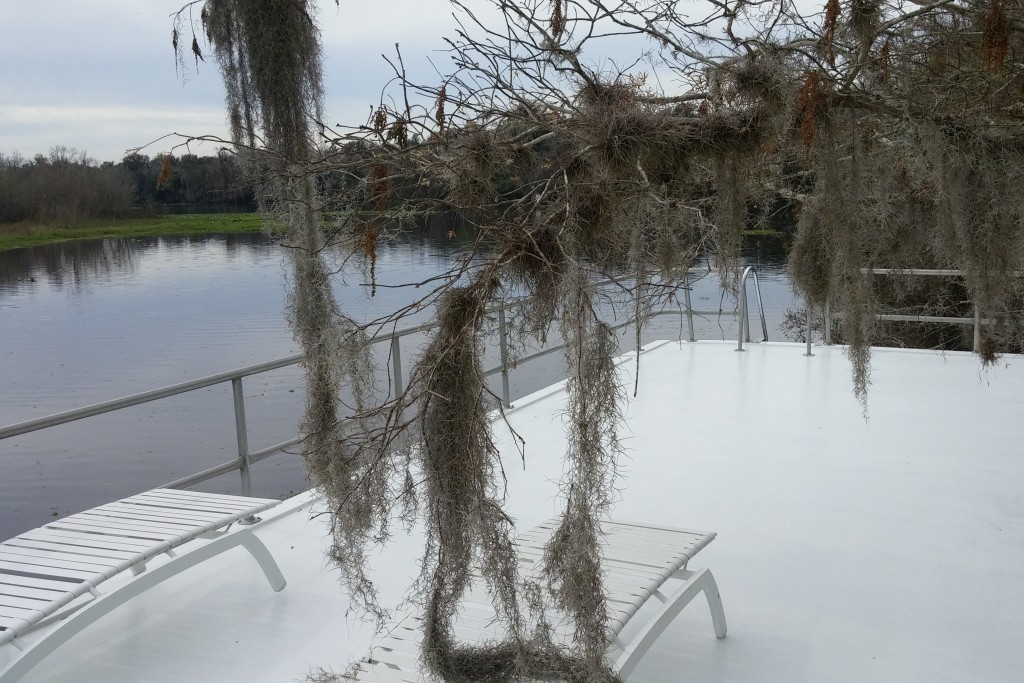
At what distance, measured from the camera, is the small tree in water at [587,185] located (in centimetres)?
192

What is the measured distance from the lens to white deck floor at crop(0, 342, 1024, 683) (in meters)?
2.82

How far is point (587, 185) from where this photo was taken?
2.13m

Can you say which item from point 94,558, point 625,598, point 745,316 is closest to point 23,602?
point 94,558

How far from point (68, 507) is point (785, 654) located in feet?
22.9

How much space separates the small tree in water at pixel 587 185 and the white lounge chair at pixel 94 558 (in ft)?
1.39

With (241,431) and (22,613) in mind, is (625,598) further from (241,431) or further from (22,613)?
(241,431)

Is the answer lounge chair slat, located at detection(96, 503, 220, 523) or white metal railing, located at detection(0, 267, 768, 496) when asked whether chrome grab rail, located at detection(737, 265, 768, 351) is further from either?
lounge chair slat, located at detection(96, 503, 220, 523)

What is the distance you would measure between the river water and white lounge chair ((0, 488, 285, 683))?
289 centimetres

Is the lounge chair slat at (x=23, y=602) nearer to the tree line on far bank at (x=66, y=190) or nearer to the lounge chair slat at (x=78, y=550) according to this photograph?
the lounge chair slat at (x=78, y=550)

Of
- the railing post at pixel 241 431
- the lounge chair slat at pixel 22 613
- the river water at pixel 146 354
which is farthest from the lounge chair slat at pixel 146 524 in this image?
the river water at pixel 146 354

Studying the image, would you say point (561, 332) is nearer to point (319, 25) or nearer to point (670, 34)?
point (670, 34)

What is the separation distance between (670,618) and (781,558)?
1123 mm

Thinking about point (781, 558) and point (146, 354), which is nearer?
point (781, 558)

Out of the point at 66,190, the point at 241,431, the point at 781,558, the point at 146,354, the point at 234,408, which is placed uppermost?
the point at 66,190
